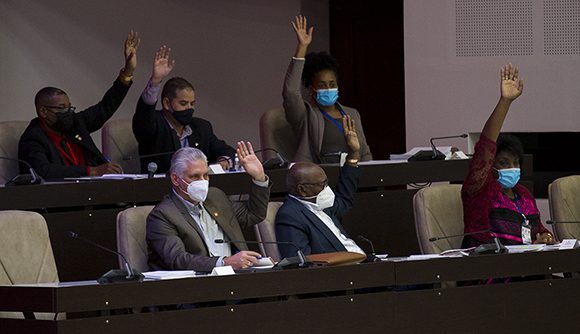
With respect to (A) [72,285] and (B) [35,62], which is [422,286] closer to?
(A) [72,285]

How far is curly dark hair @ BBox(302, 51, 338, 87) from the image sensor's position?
7429 mm

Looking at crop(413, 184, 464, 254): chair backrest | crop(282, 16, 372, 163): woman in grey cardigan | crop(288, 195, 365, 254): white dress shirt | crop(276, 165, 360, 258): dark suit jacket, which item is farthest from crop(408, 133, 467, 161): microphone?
crop(276, 165, 360, 258): dark suit jacket

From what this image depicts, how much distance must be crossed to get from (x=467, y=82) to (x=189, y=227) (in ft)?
12.2

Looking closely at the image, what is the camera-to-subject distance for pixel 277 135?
748 centimetres

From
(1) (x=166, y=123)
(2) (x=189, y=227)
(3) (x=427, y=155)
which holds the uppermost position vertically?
(1) (x=166, y=123)

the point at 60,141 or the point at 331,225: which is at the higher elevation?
the point at 60,141

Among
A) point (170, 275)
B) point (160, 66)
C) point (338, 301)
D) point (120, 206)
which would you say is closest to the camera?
point (170, 275)

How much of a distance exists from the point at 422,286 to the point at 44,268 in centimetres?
145

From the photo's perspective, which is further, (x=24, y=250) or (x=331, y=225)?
(x=331, y=225)

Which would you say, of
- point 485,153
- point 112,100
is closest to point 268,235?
point 485,153

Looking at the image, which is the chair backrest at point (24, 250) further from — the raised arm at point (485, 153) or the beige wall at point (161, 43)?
the beige wall at point (161, 43)

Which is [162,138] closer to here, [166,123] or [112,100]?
[166,123]

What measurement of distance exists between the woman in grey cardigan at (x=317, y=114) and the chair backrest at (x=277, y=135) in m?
0.09

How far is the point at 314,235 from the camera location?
5.95 meters
